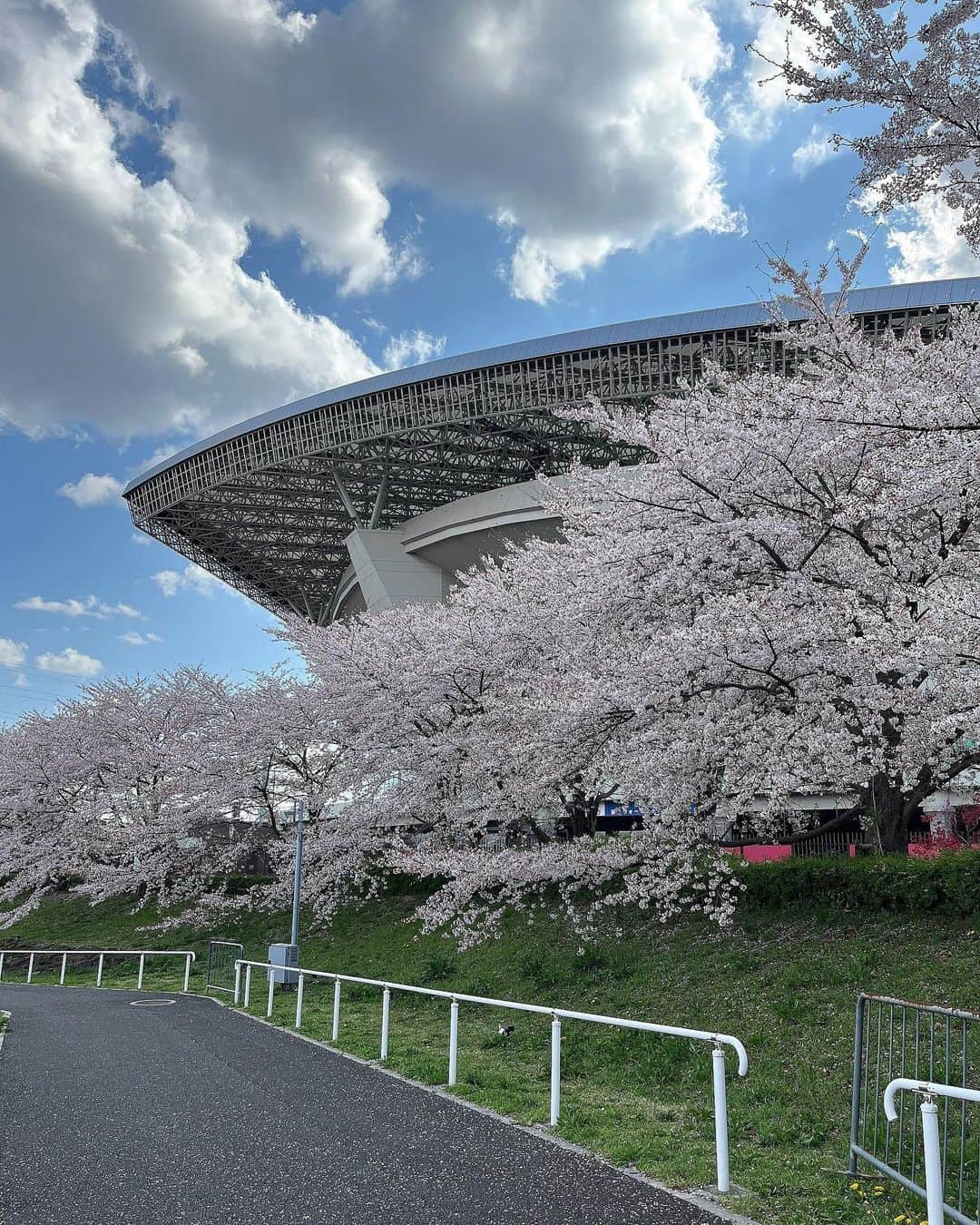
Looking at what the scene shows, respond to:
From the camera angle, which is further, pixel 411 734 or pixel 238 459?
pixel 238 459

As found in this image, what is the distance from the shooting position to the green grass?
6248mm

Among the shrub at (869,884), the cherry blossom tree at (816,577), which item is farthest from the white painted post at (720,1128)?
the shrub at (869,884)

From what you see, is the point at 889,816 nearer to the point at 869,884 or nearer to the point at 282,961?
the point at 869,884

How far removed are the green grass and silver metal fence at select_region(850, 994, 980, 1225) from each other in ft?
0.77

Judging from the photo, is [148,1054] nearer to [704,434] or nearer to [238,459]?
[704,434]

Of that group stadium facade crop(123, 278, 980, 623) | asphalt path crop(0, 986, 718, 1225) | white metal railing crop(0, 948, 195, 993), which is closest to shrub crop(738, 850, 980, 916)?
asphalt path crop(0, 986, 718, 1225)

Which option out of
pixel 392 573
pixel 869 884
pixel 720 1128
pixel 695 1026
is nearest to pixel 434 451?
pixel 392 573

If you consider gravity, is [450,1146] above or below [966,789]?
below

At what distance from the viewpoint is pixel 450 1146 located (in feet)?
21.8

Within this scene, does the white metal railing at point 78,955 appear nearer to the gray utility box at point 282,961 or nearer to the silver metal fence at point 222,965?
the silver metal fence at point 222,965

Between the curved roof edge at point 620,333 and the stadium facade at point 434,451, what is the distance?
0.23 feet

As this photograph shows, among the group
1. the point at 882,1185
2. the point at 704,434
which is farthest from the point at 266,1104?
the point at 704,434

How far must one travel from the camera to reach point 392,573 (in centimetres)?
5378

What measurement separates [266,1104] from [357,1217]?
3.44 meters
